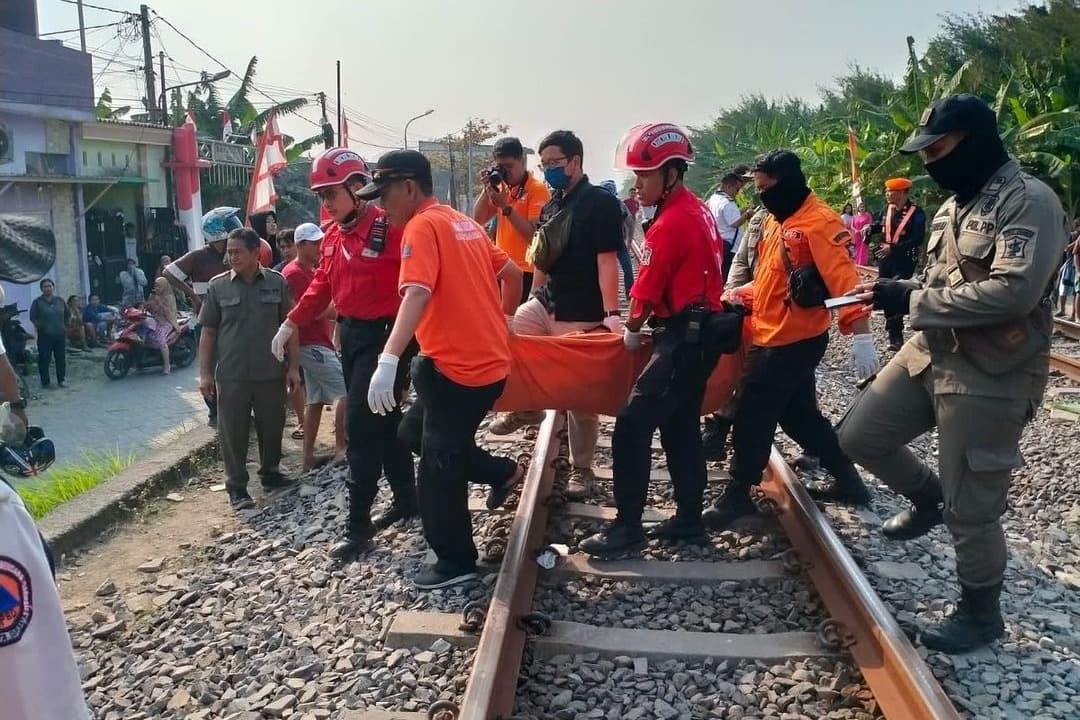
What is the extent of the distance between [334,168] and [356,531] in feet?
6.30

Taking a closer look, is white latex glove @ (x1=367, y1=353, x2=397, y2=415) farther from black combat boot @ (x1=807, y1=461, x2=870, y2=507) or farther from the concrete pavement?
the concrete pavement

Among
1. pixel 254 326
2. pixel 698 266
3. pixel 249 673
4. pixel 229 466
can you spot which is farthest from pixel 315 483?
pixel 698 266

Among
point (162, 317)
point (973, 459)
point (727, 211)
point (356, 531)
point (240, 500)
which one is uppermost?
point (727, 211)

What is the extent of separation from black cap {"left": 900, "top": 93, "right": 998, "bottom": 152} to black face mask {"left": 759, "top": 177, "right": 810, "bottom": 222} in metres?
1.19

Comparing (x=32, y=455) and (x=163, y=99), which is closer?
(x=32, y=455)

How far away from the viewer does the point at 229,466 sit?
6.68 meters

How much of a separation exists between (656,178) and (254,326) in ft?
11.1

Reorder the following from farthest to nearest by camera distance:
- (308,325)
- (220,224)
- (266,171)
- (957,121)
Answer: (266,171), (220,224), (308,325), (957,121)

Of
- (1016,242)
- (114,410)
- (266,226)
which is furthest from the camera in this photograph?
(114,410)

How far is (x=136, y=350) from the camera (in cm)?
1509

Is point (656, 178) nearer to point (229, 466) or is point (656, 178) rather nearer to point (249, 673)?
point (249, 673)

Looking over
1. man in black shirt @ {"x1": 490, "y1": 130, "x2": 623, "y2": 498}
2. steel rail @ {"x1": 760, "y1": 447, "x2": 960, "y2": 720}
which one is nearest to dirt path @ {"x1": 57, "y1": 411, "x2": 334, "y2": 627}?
man in black shirt @ {"x1": 490, "y1": 130, "x2": 623, "y2": 498}

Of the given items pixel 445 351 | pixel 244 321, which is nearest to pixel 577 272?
pixel 445 351

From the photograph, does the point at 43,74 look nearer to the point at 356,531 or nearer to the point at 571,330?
the point at 571,330
